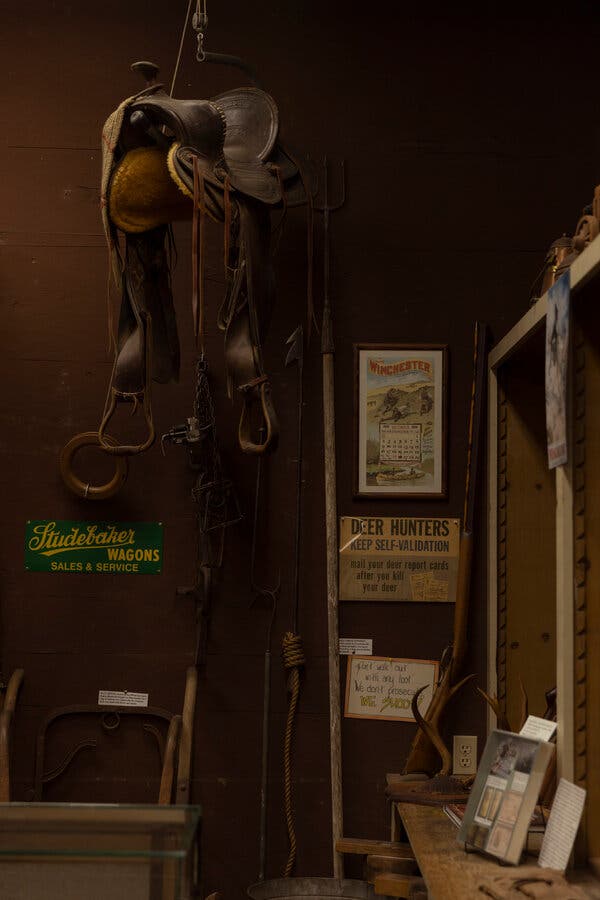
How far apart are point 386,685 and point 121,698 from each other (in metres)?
0.87

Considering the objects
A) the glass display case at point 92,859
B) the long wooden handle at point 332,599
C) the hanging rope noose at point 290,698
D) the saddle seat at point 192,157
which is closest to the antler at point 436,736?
the long wooden handle at point 332,599

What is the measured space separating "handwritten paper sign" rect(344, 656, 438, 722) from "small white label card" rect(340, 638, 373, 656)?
0.02 m

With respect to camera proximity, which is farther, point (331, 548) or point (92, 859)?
point (331, 548)

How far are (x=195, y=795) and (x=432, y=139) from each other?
2352mm

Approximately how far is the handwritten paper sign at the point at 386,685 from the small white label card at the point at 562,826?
3.67 ft

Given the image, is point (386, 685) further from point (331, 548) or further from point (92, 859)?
point (92, 859)

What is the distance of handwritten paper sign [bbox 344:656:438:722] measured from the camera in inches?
131

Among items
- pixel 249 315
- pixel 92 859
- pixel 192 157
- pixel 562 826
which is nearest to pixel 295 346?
pixel 249 315

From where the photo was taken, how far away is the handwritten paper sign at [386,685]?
333cm

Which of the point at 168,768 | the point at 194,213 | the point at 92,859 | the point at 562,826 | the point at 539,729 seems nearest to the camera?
the point at 92,859

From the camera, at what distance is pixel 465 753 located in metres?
3.31

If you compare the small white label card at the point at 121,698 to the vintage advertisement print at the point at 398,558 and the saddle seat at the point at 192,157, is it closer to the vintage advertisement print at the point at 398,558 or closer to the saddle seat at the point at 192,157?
the vintage advertisement print at the point at 398,558

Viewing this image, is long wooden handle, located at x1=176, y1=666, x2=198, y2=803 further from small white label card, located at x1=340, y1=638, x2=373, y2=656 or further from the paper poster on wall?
the paper poster on wall

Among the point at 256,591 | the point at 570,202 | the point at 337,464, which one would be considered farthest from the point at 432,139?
the point at 256,591
